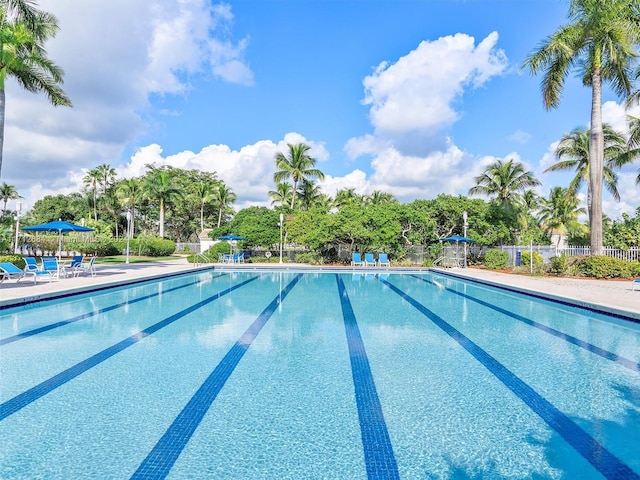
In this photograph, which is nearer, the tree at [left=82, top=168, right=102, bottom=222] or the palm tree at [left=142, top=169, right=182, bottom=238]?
the palm tree at [left=142, top=169, right=182, bottom=238]

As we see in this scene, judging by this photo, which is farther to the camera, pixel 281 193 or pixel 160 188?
pixel 281 193

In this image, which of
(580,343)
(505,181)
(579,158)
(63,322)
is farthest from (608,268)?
(63,322)

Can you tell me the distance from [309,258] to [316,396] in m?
23.0

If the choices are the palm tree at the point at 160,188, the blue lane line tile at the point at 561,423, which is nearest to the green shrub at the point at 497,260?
the blue lane line tile at the point at 561,423

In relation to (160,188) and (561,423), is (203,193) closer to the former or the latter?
(160,188)

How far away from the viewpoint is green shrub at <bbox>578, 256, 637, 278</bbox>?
1543 cm

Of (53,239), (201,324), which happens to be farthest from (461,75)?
(53,239)

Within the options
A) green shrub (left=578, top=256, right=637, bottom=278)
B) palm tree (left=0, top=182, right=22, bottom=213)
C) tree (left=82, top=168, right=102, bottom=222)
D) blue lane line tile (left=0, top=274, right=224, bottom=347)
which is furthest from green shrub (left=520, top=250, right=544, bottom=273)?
palm tree (left=0, top=182, right=22, bottom=213)

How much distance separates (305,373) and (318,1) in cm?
1544

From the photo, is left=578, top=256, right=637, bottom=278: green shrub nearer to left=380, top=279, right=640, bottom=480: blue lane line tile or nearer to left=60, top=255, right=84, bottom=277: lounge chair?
left=380, top=279, right=640, bottom=480: blue lane line tile

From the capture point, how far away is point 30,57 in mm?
14492

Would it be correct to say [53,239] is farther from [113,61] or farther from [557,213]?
[557,213]

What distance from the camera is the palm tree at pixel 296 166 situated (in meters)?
36.0

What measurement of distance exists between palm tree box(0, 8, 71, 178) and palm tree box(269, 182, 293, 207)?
23.8m
